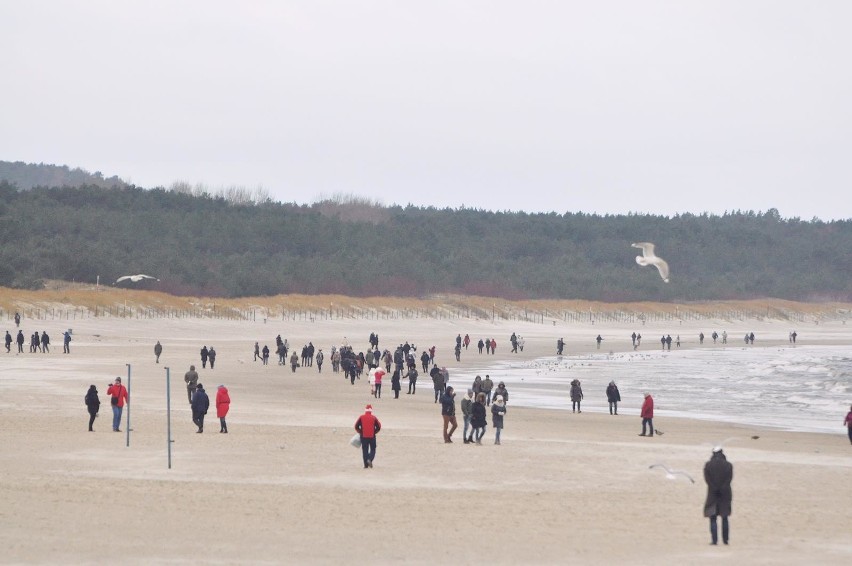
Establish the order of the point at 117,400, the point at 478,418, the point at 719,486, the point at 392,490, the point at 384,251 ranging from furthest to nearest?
the point at 384,251
the point at 117,400
the point at 478,418
the point at 392,490
the point at 719,486

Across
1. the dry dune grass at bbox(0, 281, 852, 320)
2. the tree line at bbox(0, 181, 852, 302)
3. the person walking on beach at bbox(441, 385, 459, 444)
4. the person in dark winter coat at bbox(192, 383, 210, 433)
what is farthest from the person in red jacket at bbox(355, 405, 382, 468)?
the tree line at bbox(0, 181, 852, 302)

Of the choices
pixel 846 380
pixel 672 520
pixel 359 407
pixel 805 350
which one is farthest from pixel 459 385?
pixel 805 350

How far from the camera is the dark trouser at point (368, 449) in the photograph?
18.7 m

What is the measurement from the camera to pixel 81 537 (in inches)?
522

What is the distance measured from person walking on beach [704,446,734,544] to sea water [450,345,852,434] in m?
15.1

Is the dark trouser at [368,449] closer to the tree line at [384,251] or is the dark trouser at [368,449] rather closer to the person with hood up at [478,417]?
the person with hood up at [478,417]

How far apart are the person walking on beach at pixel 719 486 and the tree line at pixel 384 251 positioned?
236ft

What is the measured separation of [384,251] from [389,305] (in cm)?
3653

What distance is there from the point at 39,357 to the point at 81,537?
35.2 m

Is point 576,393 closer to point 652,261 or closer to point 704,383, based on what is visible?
point 652,261

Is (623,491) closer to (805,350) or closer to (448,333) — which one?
(805,350)

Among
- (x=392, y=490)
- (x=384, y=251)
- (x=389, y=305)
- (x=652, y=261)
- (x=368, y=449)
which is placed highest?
(x=384, y=251)

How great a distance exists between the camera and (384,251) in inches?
5266

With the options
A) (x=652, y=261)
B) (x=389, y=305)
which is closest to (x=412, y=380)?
(x=652, y=261)
